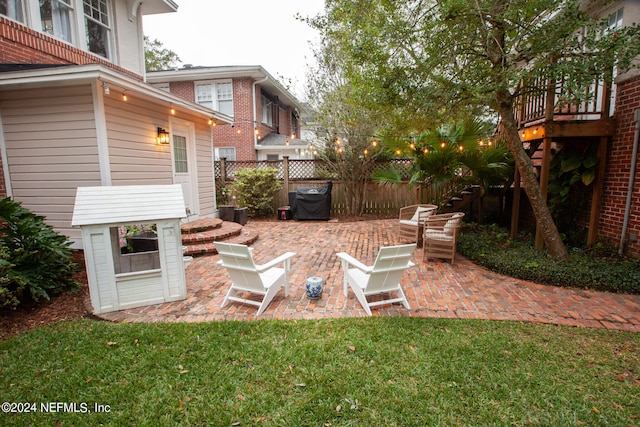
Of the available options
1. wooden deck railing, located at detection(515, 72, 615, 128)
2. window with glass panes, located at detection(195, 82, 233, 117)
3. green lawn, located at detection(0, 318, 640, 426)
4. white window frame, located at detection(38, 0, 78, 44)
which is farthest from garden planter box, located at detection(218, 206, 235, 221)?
wooden deck railing, located at detection(515, 72, 615, 128)

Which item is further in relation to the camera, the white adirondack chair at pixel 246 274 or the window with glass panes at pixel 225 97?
the window with glass panes at pixel 225 97

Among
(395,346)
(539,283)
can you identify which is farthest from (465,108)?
(395,346)

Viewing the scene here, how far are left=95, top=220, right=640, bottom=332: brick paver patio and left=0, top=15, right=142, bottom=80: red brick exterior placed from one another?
194 inches

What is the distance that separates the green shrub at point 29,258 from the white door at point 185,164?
11.0ft

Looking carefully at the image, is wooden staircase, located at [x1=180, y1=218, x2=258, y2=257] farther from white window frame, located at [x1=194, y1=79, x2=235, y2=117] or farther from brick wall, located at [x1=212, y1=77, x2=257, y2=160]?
white window frame, located at [x1=194, y1=79, x2=235, y2=117]

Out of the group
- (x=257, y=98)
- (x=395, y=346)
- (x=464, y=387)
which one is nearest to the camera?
(x=464, y=387)

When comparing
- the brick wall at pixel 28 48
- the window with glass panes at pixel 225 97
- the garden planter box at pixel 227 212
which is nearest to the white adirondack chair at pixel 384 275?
the garden planter box at pixel 227 212

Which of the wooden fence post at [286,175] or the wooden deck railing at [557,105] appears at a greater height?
the wooden deck railing at [557,105]

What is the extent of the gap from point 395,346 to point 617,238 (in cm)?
479

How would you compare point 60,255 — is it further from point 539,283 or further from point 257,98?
point 257,98

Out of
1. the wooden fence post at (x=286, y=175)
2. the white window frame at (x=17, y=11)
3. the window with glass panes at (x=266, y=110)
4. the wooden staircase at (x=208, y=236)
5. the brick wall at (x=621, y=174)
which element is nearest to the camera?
the brick wall at (x=621, y=174)

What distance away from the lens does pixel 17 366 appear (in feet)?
8.96

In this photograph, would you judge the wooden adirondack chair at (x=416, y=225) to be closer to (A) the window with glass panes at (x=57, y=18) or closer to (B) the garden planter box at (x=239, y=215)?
(B) the garden planter box at (x=239, y=215)

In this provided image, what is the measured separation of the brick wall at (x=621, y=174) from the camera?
4895 millimetres
